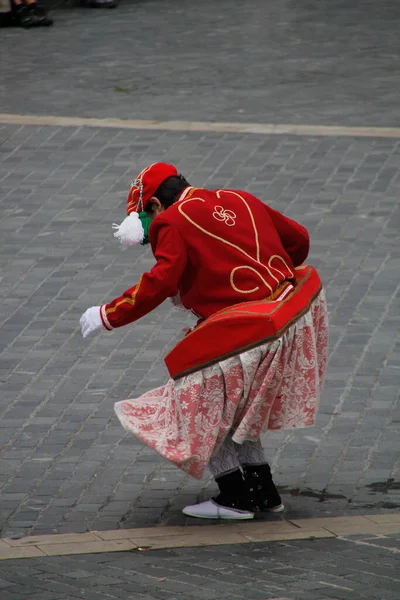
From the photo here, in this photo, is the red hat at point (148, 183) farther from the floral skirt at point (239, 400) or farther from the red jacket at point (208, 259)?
the floral skirt at point (239, 400)

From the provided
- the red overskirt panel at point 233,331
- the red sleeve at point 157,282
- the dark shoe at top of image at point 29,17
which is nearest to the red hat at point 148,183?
the red sleeve at point 157,282

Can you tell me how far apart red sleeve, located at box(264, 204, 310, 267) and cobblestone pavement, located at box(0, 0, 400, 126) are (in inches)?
251

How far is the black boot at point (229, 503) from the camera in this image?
5438 mm

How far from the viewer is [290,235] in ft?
18.1

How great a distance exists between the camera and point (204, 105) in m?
12.4

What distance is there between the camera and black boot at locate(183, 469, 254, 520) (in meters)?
5.44

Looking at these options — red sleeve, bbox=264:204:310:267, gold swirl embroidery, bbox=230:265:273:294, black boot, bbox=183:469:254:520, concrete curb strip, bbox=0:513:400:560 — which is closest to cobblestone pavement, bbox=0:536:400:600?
concrete curb strip, bbox=0:513:400:560

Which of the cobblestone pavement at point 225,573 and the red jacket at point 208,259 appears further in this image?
the red jacket at point 208,259

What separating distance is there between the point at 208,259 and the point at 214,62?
369 inches

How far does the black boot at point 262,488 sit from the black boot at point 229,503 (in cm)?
3

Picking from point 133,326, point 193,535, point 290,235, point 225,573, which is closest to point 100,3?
point 133,326

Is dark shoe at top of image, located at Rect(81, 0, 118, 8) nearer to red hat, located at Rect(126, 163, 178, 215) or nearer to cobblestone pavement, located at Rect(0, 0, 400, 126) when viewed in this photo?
cobblestone pavement, located at Rect(0, 0, 400, 126)

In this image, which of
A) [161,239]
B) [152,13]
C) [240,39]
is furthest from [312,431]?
[152,13]

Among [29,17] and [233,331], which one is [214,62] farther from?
[233,331]
